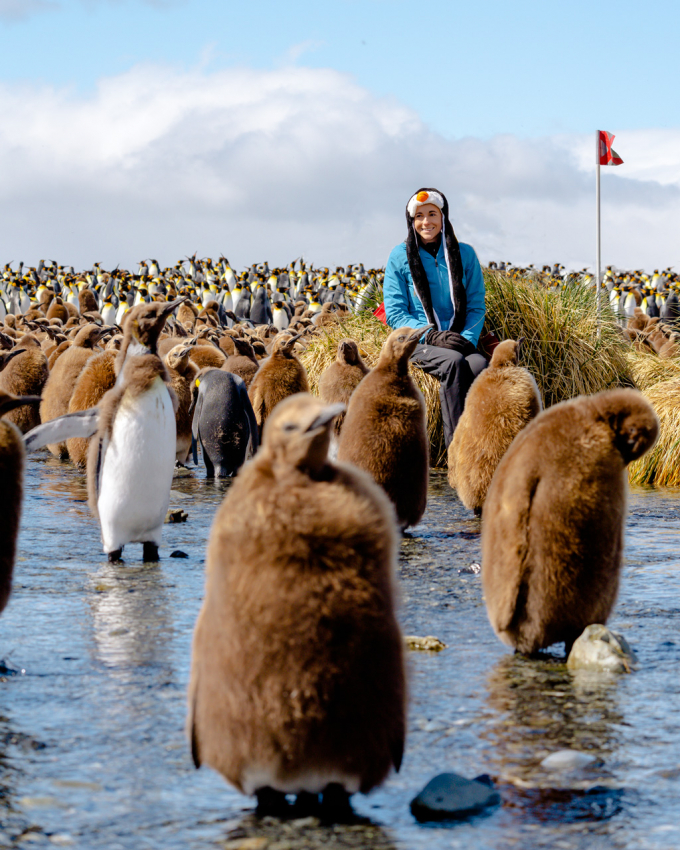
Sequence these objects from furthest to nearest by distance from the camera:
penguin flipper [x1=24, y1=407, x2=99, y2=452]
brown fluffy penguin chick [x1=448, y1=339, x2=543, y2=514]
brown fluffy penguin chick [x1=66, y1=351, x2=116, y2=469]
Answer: brown fluffy penguin chick [x1=66, y1=351, x2=116, y2=469], brown fluffy penguin chick [x1=448, y1=339, x2=543, y2=514], penguin flipper [x1=24, y1=407, x2=99, y2=452]

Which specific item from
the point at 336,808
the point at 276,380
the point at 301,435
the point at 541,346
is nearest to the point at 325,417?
the point at 301,435

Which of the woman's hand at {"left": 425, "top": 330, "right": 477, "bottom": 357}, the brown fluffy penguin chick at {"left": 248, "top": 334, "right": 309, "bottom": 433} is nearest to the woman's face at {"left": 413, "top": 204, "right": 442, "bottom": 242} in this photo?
the woman's hand at {"left": 425, "top": 330, "right": 477, "bottom": 357}

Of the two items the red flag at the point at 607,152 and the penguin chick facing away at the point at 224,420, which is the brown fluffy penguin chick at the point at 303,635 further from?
the red flag at the point at 607,152

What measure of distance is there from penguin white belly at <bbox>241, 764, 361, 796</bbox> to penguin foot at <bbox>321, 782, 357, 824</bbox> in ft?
0.18

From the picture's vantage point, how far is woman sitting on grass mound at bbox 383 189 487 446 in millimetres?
6609

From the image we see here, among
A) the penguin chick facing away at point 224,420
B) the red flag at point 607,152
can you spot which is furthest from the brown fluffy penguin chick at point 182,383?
the red flag at point 607,152

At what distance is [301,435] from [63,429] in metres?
3.10

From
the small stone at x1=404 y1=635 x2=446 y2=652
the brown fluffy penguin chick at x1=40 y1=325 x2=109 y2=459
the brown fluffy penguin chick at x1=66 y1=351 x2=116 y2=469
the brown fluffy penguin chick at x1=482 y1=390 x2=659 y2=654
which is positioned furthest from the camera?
the brown fluffy penguin chick at x1=40 y1=325 x2=109 y2=459

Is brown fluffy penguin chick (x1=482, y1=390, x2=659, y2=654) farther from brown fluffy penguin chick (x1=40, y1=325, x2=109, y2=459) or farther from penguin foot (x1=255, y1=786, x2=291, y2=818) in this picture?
brown fluffy penguin chick (x1=40, y1=325, x2=109, y2=459)

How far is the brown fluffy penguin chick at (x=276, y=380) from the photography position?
820cm

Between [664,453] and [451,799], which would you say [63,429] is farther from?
[664,453]

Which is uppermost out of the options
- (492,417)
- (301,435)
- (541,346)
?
(541,346)

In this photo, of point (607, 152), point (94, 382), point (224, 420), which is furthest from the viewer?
point (607, 152)

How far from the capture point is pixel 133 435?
4949 mm
